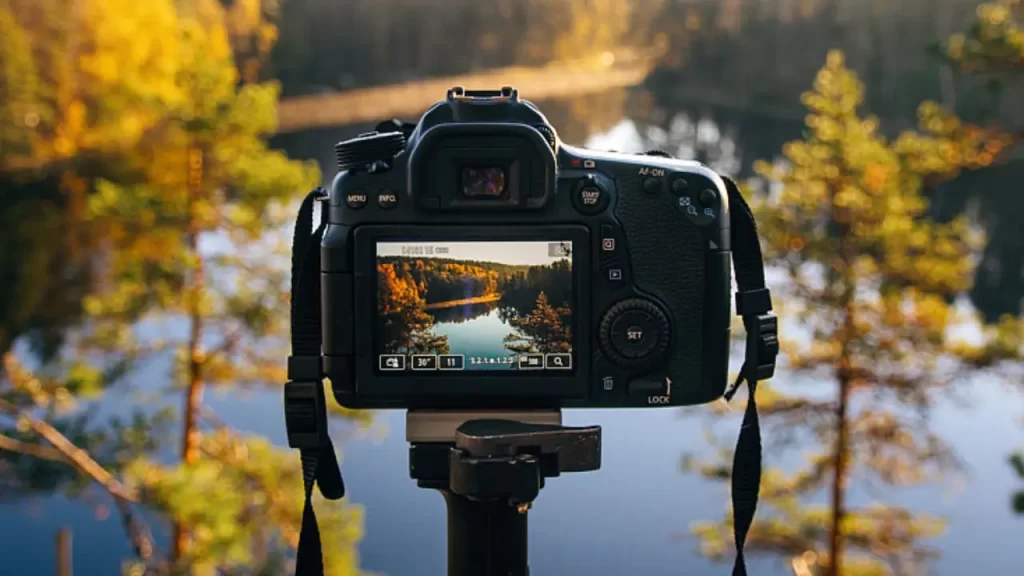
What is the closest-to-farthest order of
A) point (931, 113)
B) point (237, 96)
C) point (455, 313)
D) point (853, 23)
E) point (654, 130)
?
point (455, 313) → point (931, 113) → point (237, 96) → point (654, 130) → point (853, 23)

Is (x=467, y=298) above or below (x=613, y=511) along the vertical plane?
above

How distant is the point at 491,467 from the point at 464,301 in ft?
0.51

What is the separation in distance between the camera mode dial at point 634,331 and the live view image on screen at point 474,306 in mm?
41

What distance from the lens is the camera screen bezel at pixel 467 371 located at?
0.94 metres

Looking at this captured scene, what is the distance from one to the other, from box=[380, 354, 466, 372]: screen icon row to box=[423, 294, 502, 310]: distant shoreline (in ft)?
0.15

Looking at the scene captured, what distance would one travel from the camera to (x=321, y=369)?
980 millimetres

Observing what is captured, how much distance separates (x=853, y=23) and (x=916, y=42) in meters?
0.88

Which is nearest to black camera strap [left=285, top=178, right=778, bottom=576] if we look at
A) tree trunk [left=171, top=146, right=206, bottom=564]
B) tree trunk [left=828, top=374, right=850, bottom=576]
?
tree trunk [left=171, top=146, right=206, bottom=564]

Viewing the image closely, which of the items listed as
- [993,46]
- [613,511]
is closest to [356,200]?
[993,46]

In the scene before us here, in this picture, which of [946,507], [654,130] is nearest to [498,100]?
[654,130]

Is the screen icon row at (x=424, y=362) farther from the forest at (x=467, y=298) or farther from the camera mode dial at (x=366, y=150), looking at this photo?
the camera mode dial at (x=366, y=150)

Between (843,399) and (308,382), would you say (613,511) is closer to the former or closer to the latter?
(843,399)

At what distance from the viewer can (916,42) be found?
43.8 ft

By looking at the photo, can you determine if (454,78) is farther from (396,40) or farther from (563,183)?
(563,183)
